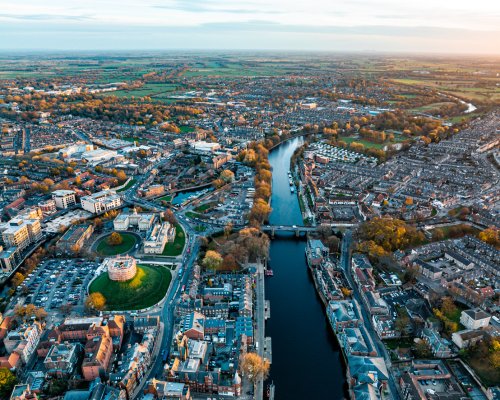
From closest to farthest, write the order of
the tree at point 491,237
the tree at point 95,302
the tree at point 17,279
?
1. the tree at point 95,302
2. the tree at point 17,279
3. the tree at point 491,237

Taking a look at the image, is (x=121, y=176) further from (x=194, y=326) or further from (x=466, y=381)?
(x=466, y=381)

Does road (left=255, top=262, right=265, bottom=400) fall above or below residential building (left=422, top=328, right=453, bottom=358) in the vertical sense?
below

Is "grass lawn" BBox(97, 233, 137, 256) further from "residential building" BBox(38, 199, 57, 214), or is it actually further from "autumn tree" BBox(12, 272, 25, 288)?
"residential building" BBox(38, 199, 57, 214)

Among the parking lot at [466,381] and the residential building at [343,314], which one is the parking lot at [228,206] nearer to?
the residential building at [343,314]

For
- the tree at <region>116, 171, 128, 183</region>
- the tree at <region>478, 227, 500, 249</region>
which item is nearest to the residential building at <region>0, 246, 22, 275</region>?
the tree at <region>116, 171, 128, 183</region>

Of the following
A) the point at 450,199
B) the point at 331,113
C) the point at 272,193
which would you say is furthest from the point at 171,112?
the point at 450,199

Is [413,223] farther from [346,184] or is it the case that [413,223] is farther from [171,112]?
[171,112]

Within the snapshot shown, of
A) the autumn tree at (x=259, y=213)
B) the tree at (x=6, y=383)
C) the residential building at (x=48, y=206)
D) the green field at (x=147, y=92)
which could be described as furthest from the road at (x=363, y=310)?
the green field at (x=147, y=92)
